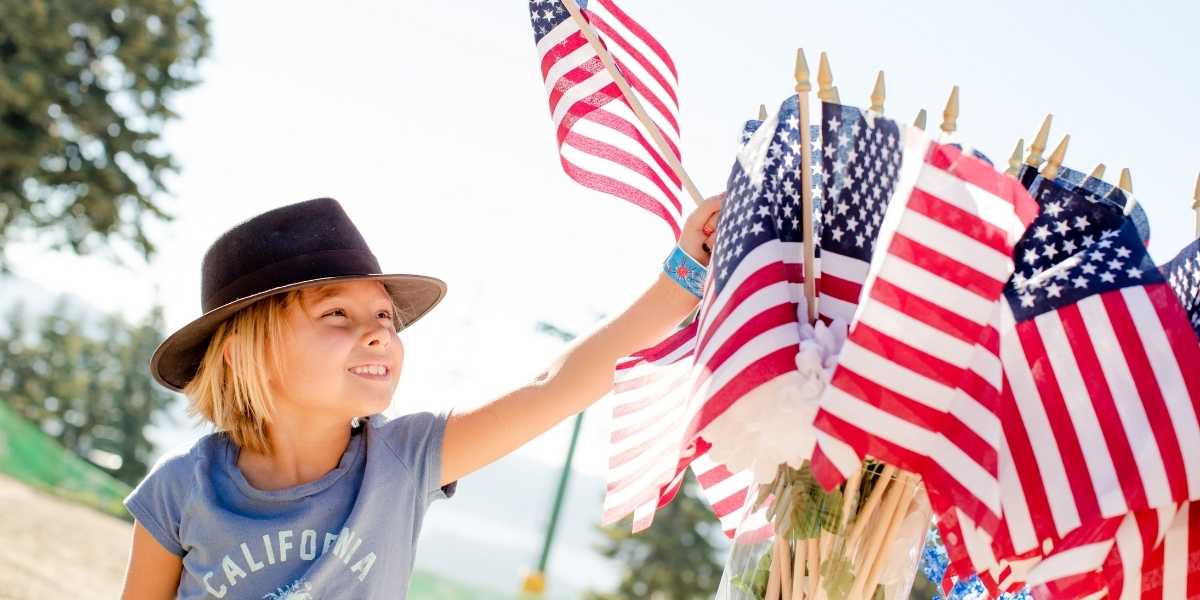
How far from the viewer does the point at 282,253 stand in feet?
9.48

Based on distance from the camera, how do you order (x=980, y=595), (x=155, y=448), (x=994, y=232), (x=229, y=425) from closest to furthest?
1. (x=994, y=232)
2. (x=980, y=595)
3. (x=229, y=425)
4. (x=155, y=448)

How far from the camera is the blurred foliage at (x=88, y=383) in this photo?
149ft

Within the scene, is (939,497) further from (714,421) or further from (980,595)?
(980,595)

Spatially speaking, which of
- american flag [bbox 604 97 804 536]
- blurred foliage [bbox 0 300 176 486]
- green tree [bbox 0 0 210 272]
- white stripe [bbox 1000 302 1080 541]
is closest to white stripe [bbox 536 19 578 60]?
american flag [bbox 604 97 804 536]

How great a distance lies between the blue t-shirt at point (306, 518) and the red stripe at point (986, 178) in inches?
61.4

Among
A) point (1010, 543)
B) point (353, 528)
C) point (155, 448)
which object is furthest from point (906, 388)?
point (155, 448)

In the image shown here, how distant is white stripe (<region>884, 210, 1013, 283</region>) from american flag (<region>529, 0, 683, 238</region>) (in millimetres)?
1143

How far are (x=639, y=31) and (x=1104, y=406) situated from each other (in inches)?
65.4

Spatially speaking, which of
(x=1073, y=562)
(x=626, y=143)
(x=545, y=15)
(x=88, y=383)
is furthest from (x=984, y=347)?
(x=88, y=383)

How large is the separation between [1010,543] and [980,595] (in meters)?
0.58

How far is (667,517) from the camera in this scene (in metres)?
28.5

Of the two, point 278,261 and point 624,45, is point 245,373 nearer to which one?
point 278,261

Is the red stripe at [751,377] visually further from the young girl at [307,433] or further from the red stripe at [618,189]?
the red stripe at [618,189]

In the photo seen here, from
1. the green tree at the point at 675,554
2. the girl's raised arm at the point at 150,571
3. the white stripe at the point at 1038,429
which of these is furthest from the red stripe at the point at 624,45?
the green tree at the point at 675,554
